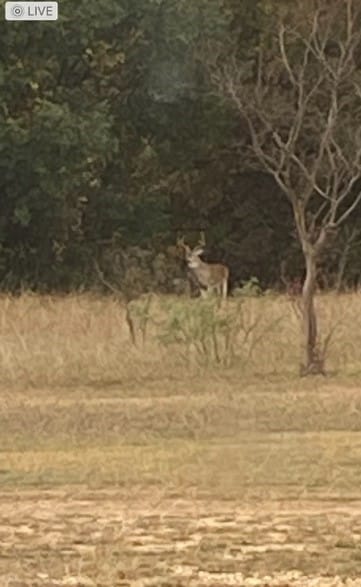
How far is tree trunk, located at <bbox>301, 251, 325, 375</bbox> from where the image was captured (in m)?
18.4

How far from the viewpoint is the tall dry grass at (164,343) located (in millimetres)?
18984

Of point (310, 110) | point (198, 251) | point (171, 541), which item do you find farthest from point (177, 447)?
point (198, 251)

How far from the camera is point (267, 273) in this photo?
129 ft

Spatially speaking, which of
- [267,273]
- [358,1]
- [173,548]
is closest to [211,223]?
[267,273]

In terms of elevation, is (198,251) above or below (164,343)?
below

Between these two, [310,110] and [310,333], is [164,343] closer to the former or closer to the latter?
[310,333]

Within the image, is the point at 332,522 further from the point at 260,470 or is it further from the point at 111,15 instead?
the point at 111,15

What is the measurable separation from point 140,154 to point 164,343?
18.9 meters

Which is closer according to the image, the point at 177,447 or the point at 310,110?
the point at 177,447

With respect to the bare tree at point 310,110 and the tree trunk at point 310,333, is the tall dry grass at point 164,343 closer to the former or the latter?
the tree trunk at point 310,333

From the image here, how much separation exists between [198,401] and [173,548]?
779 cm

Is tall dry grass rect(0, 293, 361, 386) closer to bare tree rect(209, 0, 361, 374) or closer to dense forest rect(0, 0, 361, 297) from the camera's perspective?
A: bare tree rect(209, 0, 361, 374)

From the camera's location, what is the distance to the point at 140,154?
127ft

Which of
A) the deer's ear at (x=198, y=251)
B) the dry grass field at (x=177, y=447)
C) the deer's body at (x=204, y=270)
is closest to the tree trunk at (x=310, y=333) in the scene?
the dry grass field at (x=177, y=447)
